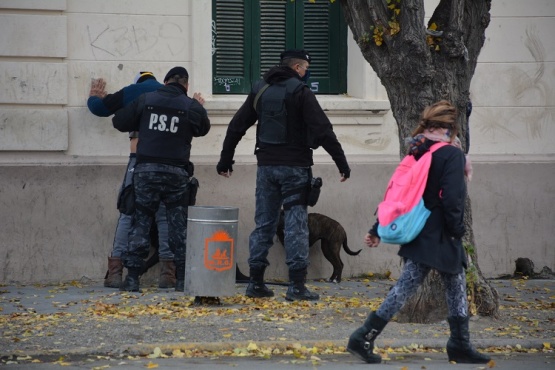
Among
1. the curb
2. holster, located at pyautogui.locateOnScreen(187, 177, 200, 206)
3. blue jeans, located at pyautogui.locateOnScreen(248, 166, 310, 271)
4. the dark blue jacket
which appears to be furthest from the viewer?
the dark blue jacket

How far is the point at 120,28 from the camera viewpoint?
11875 mm

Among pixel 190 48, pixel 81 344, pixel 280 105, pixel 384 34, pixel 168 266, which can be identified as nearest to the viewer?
pixel 81 344

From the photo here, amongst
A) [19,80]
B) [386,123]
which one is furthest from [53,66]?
[386,123]

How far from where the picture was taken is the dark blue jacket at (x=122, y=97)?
37.1 feet

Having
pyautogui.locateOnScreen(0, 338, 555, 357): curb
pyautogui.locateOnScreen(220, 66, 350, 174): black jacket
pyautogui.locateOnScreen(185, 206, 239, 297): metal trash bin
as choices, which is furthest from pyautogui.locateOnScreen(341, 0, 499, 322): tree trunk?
pyautogui.locateOnScreen(185, 206, 239, 297): metal trash bin

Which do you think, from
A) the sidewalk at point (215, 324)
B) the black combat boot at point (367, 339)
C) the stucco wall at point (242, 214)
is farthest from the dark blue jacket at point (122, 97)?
the black combat boot at point (367, 339)

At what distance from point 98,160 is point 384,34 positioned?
402 centimetres

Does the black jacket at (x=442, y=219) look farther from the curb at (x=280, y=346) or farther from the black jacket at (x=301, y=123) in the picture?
the black jacket at (x=301, y=123)

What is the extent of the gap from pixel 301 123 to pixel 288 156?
1.10 ft

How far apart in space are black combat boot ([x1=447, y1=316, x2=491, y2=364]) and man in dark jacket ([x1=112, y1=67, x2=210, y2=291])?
390cm

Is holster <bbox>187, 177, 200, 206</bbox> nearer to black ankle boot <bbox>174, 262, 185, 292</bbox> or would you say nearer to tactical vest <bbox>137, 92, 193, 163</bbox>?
tactical vest <bbox>137, 92, 193, 163</bbox>

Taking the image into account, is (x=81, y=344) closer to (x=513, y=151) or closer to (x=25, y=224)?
(x=25, y=224)

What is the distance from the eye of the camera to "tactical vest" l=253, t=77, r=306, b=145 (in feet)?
33.2

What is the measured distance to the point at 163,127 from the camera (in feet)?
35.2
